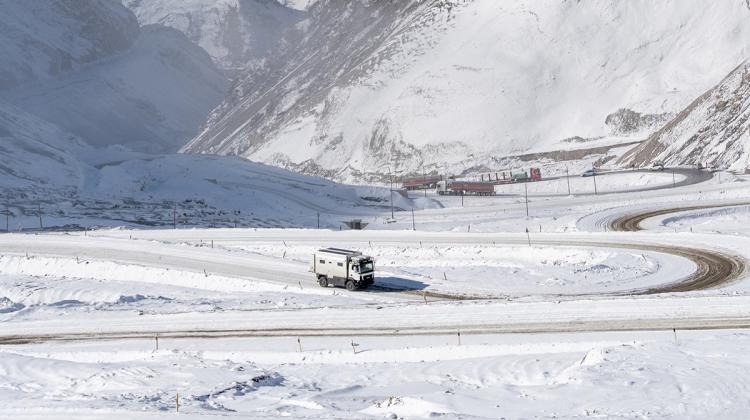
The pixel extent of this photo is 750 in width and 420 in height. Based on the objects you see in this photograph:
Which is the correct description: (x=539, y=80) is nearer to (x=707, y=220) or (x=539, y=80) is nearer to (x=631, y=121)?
(x=631, y=121)

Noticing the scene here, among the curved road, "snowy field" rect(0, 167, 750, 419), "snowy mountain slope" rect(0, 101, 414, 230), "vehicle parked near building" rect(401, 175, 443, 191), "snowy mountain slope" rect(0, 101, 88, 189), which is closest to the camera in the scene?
"snowy field" rect(0, 167, 750, 419)

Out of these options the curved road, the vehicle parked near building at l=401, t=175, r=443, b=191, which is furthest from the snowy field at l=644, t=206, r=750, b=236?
the vehicle parked near building at l=401, t=175, r=443, b=191

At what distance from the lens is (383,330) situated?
107ft

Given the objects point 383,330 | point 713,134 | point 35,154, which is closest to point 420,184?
point 713,134

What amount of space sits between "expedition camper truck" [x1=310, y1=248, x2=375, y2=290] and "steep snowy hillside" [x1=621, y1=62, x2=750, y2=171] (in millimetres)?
79215

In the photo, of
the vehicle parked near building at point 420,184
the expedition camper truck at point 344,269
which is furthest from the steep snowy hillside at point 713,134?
the expedition camper truck at point 344,269

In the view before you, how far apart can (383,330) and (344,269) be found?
35.0ft

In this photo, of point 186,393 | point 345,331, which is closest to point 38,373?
point 186,393

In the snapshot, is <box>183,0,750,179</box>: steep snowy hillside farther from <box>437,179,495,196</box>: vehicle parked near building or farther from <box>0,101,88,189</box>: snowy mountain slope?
<box>0,101,88,189</box>: snowy mountain slope

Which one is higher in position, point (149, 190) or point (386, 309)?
point (149, 190)

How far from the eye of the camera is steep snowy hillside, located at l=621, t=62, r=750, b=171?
359ft

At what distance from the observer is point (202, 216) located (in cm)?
9194

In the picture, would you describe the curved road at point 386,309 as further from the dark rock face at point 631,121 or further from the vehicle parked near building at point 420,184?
the dark rock face at point 631,121

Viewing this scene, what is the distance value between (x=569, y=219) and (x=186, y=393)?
2206 inches
